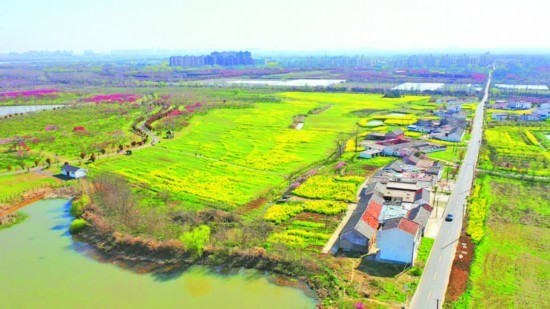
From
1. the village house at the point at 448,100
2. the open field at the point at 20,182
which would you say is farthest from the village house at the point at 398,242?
the village house at the point at 448,100

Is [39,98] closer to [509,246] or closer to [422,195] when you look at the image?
[422,195]

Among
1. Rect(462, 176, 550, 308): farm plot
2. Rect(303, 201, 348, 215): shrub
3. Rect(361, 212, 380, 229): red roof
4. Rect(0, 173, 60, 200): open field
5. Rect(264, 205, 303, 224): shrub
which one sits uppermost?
Rect(361, 212, 380, 229): red roof

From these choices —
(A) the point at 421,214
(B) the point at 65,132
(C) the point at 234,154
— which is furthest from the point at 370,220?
(B) the point at 65,132

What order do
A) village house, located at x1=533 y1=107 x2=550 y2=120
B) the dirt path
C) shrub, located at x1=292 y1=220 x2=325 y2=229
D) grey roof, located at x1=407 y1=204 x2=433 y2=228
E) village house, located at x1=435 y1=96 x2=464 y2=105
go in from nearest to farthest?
the dirt path, grey roof, located at x1=407 y1=204 x2=433 y2=228, shrub, located at x1=292 y1=220 x2=325 y2=229, village house, located at x1=533 y1=107 x2=550 y2=120, village house, located at x1=435 y1=96 x2=464 y2=105

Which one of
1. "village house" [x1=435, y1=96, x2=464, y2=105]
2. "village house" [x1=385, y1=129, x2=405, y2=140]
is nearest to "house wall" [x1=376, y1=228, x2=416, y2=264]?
"village house" [x1=385, y1=129, x2=405, y2=140]

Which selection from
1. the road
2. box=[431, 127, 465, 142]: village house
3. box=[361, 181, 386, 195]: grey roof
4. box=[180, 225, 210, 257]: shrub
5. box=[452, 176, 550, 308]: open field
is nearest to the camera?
the road

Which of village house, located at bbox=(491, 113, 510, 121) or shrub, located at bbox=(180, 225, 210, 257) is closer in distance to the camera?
shrub, located at bbox=(180, 225, 210, 257)

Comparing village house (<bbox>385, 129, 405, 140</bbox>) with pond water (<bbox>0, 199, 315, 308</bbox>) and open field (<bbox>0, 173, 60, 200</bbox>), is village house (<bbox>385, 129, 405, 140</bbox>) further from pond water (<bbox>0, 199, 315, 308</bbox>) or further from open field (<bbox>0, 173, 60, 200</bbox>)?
open field (<bbox>0, 173, 60, 200</bbox>)
